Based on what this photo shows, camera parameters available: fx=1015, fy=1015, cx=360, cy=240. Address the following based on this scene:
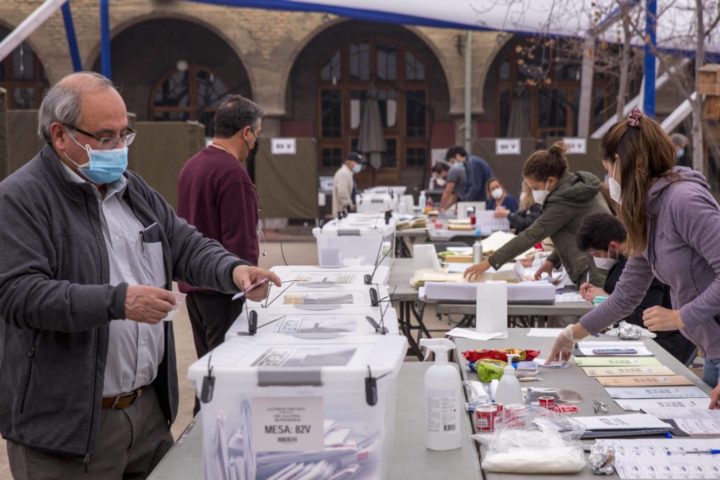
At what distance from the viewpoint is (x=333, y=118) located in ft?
78.9

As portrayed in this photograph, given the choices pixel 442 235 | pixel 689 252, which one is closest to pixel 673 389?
pixel 689 252

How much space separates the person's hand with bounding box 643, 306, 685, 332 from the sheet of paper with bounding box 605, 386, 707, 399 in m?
0.38

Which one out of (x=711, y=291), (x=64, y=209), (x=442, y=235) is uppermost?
(x=64, y=209)

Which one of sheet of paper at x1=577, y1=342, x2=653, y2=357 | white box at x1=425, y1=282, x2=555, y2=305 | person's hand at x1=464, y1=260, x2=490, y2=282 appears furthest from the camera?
person's hand at x1=464, y1=260, x2=490, y2=282

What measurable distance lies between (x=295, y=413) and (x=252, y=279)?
2.68 ft

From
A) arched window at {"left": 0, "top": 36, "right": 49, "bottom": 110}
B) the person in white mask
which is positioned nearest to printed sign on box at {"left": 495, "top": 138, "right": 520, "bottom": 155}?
the person in white mask

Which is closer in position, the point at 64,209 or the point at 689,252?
the point at 64,209

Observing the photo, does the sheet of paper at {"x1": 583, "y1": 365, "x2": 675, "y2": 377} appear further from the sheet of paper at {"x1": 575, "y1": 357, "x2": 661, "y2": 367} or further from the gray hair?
the gray hair

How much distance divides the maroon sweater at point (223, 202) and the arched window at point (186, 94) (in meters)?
19.8

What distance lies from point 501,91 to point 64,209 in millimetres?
21982

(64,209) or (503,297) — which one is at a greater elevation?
(64,209)

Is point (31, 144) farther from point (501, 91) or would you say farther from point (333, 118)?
point (501, 91)

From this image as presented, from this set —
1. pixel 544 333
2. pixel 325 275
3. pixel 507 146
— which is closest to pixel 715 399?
pixel 325 275

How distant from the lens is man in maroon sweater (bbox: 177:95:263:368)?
15.4ft
